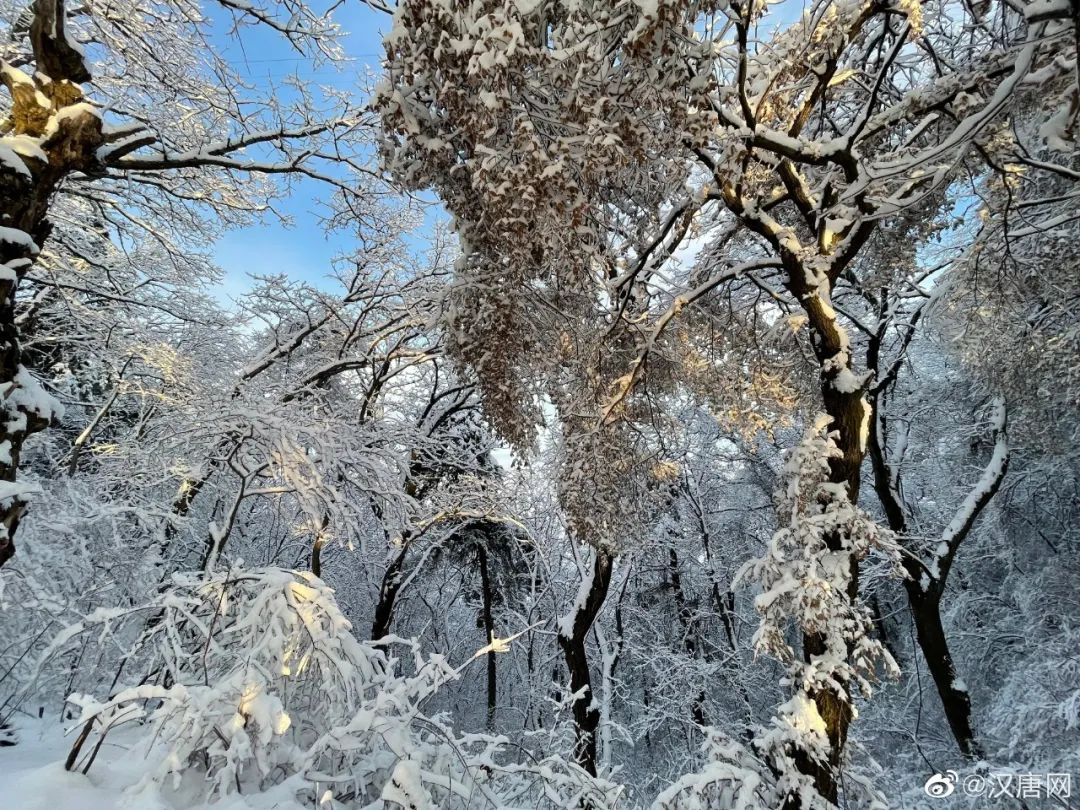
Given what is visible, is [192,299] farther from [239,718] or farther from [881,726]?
[881,726]

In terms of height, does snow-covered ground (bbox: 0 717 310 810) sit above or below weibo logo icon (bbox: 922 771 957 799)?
above

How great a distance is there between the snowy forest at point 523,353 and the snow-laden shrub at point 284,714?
0.08ft

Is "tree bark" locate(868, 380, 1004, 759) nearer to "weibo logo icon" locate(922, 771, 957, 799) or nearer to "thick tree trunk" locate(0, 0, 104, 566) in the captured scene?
"weibo logo icon" locate(922, 771, 957, 799)

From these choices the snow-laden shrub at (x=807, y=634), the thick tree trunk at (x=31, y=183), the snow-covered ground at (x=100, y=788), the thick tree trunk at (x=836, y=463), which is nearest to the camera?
the snow-covered ground at (x=100, y=788)

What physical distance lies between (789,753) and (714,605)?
14303 millimetres

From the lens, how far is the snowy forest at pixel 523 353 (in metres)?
2.86

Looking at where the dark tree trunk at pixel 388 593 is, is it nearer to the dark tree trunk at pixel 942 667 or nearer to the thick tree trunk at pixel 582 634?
the thick tree trunk at pixel 582 634

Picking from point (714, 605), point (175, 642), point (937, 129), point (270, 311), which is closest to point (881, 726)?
point (714, 605)

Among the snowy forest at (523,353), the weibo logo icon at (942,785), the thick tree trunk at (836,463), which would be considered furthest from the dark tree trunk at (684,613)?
the thick tree trunk at (836,463)

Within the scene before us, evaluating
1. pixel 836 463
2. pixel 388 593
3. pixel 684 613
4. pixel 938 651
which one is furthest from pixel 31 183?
pixel 684 613

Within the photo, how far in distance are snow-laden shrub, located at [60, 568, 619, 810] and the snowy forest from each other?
24mm

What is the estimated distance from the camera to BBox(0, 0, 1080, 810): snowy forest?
9.37ft

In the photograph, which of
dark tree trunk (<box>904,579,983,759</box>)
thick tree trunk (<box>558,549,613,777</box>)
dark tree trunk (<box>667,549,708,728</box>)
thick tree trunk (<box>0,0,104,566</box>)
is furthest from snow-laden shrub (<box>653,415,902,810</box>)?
dark tree trunk (<box>667,549,708,728</box>)

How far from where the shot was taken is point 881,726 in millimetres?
11984
